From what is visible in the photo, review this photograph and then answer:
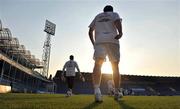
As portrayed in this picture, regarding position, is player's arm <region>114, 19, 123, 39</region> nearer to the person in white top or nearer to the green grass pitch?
the person in white top

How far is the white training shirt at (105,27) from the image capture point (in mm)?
6800

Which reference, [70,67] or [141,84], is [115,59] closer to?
[70,67]

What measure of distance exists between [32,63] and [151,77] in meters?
38.9

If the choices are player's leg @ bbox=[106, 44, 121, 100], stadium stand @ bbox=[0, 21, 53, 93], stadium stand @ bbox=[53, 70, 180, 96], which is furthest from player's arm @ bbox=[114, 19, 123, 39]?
stadium stand @ bbox=[53, 70, 180, 96]

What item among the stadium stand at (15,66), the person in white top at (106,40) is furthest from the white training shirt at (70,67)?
the stadium stand at (15,66)

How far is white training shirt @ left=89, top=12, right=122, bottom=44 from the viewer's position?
6800 mm

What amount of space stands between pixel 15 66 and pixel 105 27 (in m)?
34.2

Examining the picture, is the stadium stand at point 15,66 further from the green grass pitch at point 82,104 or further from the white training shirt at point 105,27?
the green grass pitch at point 82,104

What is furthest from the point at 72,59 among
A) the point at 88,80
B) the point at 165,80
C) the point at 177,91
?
the point at 165,80

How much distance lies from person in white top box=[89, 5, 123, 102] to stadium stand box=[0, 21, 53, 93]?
1910 centimetres

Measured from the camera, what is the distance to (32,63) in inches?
2509

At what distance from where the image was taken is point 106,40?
22.0ft

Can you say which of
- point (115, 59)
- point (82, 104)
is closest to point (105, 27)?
point (115, 59)

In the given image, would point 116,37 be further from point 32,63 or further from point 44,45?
point 44,45
